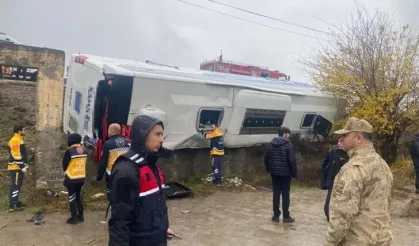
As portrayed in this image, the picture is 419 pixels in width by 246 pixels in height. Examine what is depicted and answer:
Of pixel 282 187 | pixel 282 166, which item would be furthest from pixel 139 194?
pixel 282 187

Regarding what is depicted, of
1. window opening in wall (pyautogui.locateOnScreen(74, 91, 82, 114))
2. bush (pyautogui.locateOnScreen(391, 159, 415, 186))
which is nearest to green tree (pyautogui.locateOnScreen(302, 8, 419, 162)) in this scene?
bush (pyautogui.locateOnScreen(391, 159, 415, 186))

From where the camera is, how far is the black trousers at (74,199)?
663 cm

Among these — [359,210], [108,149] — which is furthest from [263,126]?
[359,210]

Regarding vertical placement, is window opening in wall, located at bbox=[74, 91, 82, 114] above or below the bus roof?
below

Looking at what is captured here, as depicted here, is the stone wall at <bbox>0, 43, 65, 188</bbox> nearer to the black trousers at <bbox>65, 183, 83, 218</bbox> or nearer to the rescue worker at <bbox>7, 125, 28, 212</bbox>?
the rescue worker at <bbox>7, 125, 28, 212</bbox>

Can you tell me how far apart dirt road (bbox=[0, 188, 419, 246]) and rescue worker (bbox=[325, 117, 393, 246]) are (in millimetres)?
3232

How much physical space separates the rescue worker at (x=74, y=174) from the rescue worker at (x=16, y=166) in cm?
107

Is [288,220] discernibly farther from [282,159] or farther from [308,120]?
[308,120]

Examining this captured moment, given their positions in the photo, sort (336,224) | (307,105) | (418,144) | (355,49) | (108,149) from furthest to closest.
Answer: (355,49)
(307,105)
(418,144)
(108,149)
(336,224)

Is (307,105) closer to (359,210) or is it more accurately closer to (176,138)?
(176,138)

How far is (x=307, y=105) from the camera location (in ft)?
35.9

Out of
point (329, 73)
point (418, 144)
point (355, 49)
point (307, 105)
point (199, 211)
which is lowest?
point (199, 211)

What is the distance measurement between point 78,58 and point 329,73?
23.5 feet

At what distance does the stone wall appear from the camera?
8.81 m
